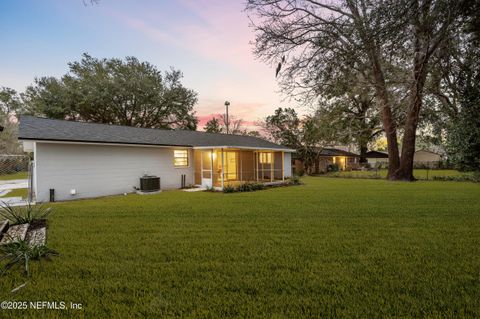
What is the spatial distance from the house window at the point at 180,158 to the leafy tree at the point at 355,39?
790cm

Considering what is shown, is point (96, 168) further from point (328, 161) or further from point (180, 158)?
point (328, 161)

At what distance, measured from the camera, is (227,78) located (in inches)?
686

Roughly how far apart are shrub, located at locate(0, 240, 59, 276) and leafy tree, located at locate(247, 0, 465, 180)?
21.2 ft

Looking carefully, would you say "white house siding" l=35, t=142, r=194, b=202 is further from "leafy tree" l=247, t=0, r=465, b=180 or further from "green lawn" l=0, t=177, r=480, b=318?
"leafy tree" l=247, t=0, r=465, b=180

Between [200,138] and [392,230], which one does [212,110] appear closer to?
[200,138]

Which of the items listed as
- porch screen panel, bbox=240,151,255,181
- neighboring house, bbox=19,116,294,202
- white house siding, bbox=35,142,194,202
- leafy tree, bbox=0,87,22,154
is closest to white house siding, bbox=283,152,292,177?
porch screen panel, bbox=240,151,255,181

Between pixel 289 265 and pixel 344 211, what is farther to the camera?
pixel 344 211

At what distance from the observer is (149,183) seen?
40.3 ft

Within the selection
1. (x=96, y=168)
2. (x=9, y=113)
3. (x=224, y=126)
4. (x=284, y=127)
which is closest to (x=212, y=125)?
(x=224, y=126)

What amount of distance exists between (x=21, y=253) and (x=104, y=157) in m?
8.50

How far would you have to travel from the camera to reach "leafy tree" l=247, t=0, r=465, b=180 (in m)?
4.11

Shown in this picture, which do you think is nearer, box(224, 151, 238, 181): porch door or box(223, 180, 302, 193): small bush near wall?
box(223, 180, 302, 193): small bush near wall

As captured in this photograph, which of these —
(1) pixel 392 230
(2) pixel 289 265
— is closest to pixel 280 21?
(1) pixel 392 230

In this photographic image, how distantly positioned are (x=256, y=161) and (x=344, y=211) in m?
11.4
